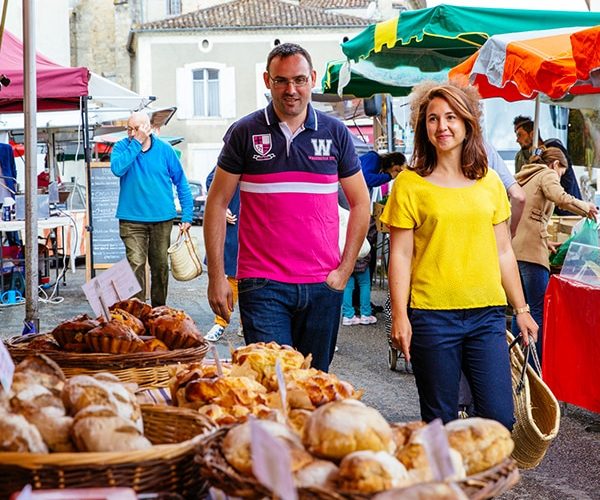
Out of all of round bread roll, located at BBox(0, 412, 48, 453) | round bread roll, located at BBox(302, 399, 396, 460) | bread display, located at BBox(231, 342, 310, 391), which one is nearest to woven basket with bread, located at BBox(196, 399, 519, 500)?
round bread roll, located at BBox(302, 399, 396, 460)

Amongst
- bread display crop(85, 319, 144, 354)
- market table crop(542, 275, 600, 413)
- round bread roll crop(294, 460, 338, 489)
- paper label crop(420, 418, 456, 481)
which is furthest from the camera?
market table crop(542, 275, 600, 413)

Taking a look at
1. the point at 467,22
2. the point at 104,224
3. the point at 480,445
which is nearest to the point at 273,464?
the point at 480,445

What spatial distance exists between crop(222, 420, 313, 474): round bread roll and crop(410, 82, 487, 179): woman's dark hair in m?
2.26

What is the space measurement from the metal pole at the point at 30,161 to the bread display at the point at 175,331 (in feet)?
3.99

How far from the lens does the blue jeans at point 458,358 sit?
4.15 meters

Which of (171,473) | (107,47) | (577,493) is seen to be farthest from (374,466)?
(107,47)

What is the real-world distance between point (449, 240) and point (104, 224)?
33.7 feet

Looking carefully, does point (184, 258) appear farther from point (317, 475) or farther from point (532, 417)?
point (317, 475)

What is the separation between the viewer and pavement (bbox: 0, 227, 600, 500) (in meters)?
5.45

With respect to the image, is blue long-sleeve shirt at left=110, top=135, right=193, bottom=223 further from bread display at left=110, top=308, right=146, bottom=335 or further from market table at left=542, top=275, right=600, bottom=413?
bread display at left=110, top=308, right=146, bottom=335

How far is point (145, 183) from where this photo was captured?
9797 mm

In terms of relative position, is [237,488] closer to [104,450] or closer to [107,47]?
[104,450]

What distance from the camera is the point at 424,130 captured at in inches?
171

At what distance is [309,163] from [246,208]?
0.34m
